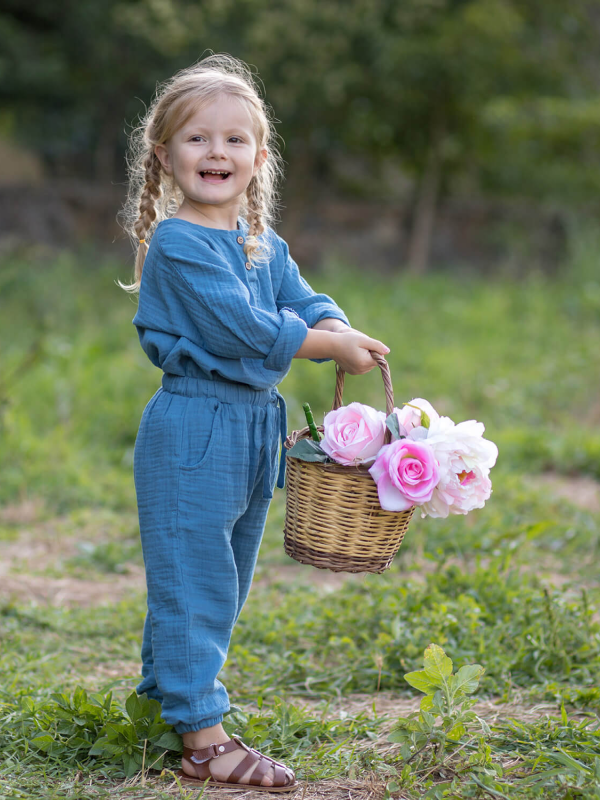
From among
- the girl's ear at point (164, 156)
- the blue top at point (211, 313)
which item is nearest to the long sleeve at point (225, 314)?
the blue top at point (211, 313)

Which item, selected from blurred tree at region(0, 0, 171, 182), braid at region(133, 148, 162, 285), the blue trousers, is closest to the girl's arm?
the blue trousers

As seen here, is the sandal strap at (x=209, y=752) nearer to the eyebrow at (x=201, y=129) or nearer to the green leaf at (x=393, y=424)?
the green leaf at (x=393, y=424)

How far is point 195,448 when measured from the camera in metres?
2.19

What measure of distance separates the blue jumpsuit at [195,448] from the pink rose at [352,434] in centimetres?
19

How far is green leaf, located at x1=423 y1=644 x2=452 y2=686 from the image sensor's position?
2.30 metres

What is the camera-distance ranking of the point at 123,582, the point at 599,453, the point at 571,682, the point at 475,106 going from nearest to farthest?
1. the point at 571,682
2. the point at 123,582
3. the point at 599,453
4. the point at 475,106

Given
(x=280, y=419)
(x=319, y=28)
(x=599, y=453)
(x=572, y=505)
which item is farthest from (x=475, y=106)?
(x=280, y=419)

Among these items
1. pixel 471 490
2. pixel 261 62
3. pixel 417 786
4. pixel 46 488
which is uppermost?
Answer: pixel 261 62

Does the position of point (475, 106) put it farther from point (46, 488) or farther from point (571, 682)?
point (571, 682)

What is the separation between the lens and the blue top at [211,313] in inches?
82.9

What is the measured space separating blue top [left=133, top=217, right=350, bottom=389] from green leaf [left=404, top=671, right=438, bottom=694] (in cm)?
84

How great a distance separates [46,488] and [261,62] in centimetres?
806

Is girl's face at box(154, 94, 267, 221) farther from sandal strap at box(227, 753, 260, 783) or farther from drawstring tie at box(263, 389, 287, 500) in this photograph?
sandal strap at box(227, 753, 260, 783)

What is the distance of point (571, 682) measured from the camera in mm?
2875
